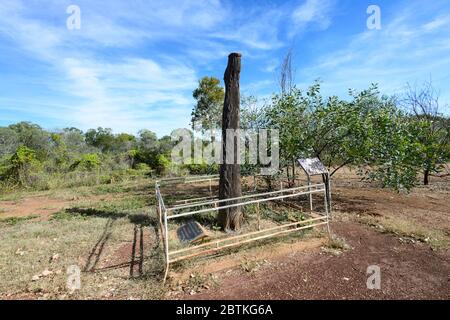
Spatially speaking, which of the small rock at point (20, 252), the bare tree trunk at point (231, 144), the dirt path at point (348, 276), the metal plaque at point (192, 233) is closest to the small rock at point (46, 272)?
the small rock at point (20, 252)

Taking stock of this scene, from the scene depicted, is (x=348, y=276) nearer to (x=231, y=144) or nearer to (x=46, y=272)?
(x=231, y=144)

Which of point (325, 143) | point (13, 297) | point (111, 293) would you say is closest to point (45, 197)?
point (13, 297)

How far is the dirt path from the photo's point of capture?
3.16m

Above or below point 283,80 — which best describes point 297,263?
below

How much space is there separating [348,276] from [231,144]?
2.93 metres

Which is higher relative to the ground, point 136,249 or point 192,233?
point 192,233

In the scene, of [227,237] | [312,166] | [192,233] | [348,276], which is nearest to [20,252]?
[192,233]

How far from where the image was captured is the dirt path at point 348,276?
316 centimetres

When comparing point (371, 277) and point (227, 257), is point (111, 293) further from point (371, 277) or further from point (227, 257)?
point (371, 277)

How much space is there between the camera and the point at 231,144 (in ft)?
16.8

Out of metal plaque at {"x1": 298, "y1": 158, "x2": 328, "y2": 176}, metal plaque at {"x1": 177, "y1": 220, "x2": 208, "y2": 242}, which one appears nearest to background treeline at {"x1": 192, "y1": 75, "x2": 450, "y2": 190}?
metal plaque at {"x1": 298, "y1": 158, "x2": 328, "y2": 176}
